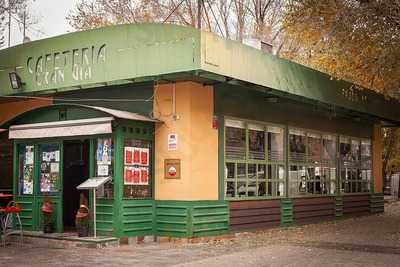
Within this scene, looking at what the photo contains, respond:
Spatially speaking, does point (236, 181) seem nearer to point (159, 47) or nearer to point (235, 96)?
point (235, 96)

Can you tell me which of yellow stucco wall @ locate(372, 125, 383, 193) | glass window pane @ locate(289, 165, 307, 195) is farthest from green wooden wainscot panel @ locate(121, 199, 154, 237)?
yellow stucco wall @ locate(372, 125, 383, 193)

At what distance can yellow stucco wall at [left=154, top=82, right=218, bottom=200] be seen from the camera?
13602 millimetres

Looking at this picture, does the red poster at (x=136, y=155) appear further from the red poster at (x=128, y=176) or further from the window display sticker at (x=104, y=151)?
the window display sticker at (x=104, y=151)

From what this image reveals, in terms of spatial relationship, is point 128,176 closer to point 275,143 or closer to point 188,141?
point 188,141

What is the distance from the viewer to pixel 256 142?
52.1ft

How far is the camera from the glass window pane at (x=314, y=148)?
18.6 meters

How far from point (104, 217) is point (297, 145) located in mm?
6973

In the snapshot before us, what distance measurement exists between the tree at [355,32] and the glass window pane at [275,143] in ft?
7.97

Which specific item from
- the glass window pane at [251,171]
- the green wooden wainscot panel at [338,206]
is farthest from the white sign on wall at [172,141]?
the green wooden wainscot panel at [338,206]

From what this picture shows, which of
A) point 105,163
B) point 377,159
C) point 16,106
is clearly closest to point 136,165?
point 105,163

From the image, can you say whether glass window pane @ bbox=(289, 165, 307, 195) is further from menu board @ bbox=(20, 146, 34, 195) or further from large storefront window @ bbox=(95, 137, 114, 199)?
menu board @ bbox=(20, 146, 34, 195)

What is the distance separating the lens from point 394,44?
47.0ft

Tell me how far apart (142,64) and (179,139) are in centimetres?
193

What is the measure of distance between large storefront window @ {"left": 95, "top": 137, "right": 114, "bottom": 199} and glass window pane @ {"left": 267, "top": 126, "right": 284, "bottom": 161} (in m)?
4.94
